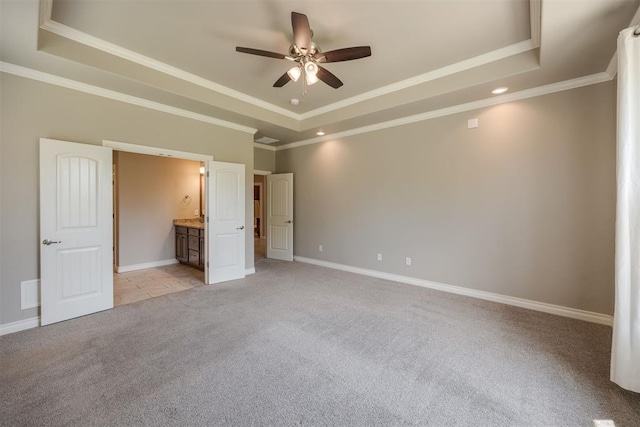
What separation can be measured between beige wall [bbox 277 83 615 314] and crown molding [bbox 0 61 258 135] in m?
2.64

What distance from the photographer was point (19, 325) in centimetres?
277

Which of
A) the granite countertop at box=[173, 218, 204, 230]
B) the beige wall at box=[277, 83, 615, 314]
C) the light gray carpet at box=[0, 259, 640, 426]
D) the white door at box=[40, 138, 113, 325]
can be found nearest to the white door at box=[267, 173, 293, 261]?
the beige wall at box=[277, 83, 615, 314]

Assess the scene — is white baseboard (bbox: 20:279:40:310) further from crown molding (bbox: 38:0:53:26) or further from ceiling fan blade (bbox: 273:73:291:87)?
ceiling fan blade (bbox: 273:73:291:87)

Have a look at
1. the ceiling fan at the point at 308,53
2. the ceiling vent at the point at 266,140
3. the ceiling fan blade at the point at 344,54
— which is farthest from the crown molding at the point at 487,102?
the ceiling fan blade at the point at 344,54

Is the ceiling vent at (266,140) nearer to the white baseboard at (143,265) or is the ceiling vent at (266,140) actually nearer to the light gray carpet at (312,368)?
the white baseboard at (143,265)

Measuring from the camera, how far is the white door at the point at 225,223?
171 inches

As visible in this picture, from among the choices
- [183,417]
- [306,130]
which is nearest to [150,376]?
[183,417]

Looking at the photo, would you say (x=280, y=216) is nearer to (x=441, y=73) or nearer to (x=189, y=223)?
(x=189, y=223)

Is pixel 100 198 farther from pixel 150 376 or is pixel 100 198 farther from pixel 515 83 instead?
pixel 515 83

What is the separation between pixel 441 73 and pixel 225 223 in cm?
397

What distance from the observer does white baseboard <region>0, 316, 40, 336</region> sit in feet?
8.82

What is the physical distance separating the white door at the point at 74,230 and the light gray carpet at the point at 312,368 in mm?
268

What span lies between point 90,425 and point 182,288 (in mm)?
2693

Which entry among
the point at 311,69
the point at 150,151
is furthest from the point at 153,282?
the point at 311,69
